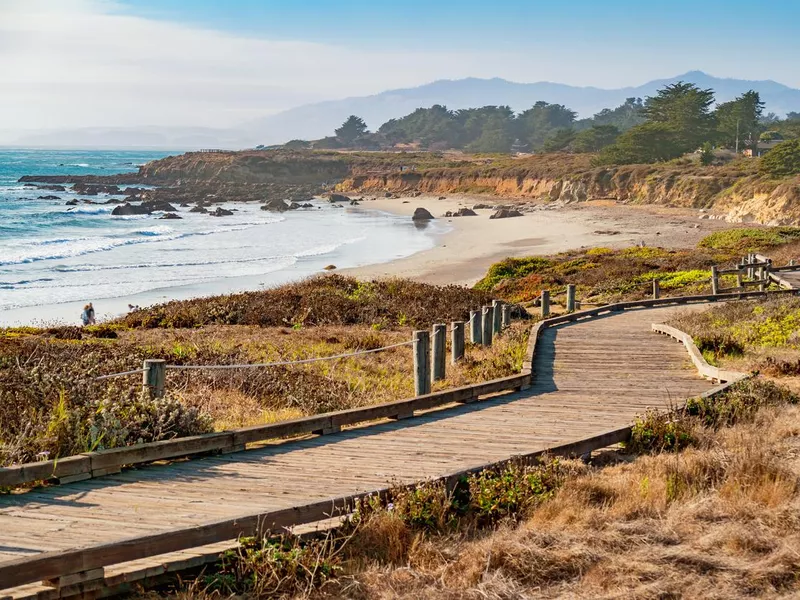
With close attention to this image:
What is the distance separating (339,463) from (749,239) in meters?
45.4

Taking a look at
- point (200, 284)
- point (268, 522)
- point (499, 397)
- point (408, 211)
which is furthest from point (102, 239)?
point (268, 522)

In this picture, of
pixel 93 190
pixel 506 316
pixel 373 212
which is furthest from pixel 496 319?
pixel 93 190

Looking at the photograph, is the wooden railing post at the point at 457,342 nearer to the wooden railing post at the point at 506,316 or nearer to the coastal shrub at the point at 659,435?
the coastal shrub at the point at 659,435

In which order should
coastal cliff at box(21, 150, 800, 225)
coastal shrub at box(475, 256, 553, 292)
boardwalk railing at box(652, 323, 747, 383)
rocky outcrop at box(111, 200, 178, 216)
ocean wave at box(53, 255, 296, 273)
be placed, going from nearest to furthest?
boardwalk railing at box(652, 323, 747, 383) → coastal shrub at box(475, 256, 553, 292) → ocean wave at box(53, 255, 296, 273) → coastal cliff at box(21, 150, 800, 225) → rocky outcrop at box(111, 200, 178, 216)

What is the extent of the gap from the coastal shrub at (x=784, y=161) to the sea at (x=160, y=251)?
29.3 meters

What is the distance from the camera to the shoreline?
36.4 m

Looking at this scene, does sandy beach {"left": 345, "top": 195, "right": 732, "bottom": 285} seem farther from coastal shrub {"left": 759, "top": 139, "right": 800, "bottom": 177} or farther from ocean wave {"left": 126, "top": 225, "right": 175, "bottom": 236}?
ocean wave {"left": 126, "top": 225, "right": 175, "bottom": 236}

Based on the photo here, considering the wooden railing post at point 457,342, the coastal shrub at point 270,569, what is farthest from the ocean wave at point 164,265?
the coastal shrub at point 270,569

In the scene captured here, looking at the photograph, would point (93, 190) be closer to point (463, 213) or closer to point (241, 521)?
point (463, 213)

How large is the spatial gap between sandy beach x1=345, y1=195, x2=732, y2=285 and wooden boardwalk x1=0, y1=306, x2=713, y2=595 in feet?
89.0

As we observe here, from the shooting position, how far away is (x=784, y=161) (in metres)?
74.1

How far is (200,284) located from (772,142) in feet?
338

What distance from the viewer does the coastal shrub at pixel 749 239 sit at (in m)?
46.6

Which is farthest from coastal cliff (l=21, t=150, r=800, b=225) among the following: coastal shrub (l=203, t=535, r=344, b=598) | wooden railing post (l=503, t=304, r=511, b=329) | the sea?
coastal shrub (l=203, t=535, r=344, b=598)
